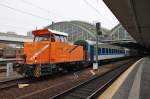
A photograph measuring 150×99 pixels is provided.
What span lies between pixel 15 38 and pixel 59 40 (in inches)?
978

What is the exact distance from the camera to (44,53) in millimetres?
15070

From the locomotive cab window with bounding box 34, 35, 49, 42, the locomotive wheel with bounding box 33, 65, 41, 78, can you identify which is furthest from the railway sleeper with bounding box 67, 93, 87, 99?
the locomotive cab window with bounding box 34, 35, 49, 42

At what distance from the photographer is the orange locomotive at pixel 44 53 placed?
48.2 feet

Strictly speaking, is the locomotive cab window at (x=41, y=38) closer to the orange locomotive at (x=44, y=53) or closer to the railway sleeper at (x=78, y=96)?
the orange locomotive at (x=44, y=53)

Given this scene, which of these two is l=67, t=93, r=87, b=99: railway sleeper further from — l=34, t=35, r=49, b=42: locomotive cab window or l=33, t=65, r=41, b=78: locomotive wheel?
l=34, t=35, r=49, b=42: locomotive cab window

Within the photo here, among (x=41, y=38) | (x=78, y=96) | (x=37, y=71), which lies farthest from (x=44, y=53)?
(x=78, y=96)

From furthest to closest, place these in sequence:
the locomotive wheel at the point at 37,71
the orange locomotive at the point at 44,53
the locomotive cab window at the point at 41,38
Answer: the locomotive cab window at the point at 41,38 < the orange locomotive at the point at 44,53 < the locomotive wheel at the point at 37,71

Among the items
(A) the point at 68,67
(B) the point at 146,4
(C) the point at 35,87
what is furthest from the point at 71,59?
(B) the point at 146,4

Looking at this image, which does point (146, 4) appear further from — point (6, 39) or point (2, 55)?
point (6, 39)

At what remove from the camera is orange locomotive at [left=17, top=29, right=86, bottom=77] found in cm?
1470

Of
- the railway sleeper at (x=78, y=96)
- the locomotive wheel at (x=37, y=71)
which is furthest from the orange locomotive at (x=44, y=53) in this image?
the railway sleeper at (x=78, y=96)

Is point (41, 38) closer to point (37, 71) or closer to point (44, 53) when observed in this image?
point (44, 53)

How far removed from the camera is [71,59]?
754 inches

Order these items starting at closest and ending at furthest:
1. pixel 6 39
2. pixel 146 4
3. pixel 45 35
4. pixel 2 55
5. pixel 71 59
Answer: pixel 146 4 → pixel 45 35 → pixel 71 59 → pixel 2 55 → pixel 6 39
